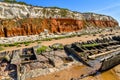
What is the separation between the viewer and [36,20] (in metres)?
41.2

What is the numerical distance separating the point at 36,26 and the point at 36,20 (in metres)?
1.74

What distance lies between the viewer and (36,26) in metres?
40.4

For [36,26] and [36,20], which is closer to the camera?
[36,26]

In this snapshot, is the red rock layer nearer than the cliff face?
Yes

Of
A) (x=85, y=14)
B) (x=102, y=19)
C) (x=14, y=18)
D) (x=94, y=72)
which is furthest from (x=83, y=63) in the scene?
(x=102, y=19)

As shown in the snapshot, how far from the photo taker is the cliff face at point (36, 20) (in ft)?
118

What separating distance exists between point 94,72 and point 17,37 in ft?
83.7

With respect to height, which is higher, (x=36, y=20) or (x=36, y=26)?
(x=36, y=20)

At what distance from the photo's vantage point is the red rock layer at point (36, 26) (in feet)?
115

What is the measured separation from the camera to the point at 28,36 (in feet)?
124

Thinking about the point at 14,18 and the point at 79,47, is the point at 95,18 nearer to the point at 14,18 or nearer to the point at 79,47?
the point at 14,18

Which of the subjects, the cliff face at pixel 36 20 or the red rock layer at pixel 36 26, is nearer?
the red rock layer at pixel 36 26

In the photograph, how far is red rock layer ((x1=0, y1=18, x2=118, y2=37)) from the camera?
35200 mm

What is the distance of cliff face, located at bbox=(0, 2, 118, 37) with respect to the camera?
35.9m
